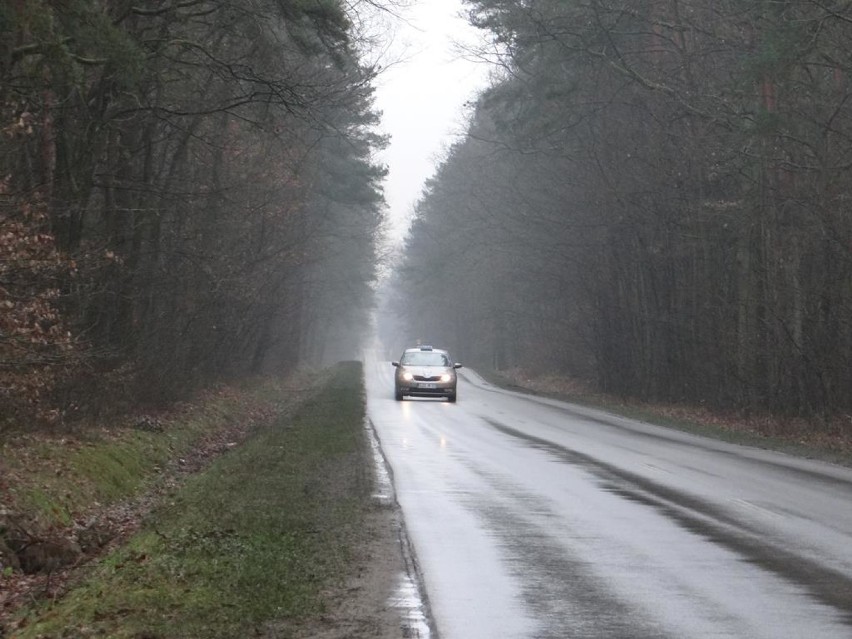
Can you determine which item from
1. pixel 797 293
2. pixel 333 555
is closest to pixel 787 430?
pixel 797 293

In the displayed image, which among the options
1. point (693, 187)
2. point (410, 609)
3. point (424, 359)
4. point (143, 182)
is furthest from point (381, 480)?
point (424, 359)

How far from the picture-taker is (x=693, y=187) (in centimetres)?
3750

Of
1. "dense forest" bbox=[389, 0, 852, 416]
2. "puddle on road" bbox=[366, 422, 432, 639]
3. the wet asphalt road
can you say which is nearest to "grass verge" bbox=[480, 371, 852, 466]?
"dense forest" bbox=[389, 0, 852, 416]

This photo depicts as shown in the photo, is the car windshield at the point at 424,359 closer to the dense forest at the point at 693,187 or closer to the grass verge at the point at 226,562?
the dense forest at the point at 693,187

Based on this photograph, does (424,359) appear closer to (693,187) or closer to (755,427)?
(693,187)

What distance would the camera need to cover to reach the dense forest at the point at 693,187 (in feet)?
93.3

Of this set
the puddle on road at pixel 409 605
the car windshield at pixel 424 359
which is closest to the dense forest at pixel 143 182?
the car windshield at pixel 424 359

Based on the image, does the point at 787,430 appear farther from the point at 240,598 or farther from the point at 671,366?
the point at 240,598

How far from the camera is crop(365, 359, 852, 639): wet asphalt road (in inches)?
335

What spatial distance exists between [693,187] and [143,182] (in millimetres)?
19350

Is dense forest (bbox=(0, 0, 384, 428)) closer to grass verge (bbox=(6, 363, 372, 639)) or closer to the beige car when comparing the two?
grass verge (bbox=(6, 363, 372, 639))

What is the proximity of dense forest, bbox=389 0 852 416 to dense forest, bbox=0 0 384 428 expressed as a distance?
8693mm

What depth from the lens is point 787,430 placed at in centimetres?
2930

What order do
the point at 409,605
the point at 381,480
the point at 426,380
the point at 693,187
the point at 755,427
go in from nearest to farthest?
the point at 409,605
the point at 381,480
the point at 755,427
the point at 693,187
the point at 426,380
